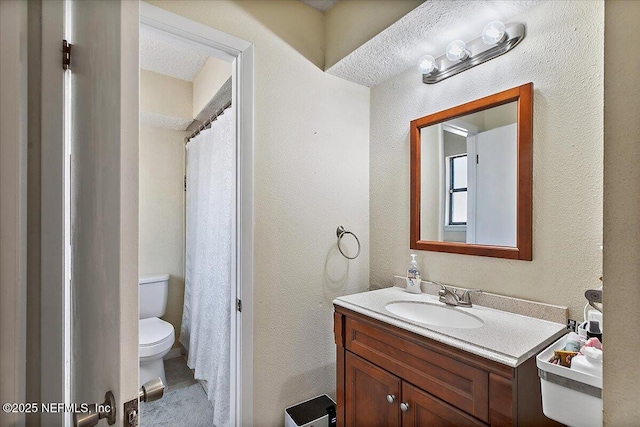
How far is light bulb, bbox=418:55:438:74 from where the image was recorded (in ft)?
5.09

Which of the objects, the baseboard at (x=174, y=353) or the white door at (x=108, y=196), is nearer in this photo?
the white door at (x=108, y=196)

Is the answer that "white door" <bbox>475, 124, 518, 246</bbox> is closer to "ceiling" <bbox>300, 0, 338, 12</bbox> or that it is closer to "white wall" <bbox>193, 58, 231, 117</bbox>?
"ceiling" <bbox>300, 0, 338, 12</bbox>

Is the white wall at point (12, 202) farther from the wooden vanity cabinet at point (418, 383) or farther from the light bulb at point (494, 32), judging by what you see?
the light bulb at point (494, 32)

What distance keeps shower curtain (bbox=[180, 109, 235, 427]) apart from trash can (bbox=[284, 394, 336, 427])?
40 centimetres

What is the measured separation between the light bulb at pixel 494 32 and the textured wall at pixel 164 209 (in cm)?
259

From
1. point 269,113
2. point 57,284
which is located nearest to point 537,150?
point 269,113

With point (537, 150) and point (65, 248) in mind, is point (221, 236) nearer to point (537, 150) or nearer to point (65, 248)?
point (65, 248)

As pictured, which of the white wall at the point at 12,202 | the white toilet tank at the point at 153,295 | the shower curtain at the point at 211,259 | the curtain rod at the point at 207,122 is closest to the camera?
the white wall at the point at 12,202

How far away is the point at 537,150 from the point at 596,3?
0.53 metres

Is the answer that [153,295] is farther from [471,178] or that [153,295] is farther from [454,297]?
[471,178]

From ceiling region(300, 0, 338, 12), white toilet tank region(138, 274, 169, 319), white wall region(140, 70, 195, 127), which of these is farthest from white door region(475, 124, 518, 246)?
white toilet tank region(138, 274, 169, 319)

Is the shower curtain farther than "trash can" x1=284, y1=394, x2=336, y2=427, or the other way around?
the shower curtain

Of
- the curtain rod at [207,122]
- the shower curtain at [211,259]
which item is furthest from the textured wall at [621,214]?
the curtain rod at [207,122]

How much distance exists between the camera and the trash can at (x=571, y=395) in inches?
29.8
